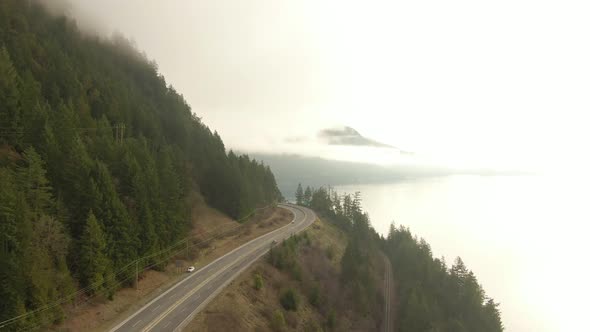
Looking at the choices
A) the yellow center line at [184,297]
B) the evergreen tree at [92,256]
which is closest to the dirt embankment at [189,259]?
the evergreen tree at [92,256]

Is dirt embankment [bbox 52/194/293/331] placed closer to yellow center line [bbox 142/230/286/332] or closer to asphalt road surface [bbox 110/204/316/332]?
asphalt road surface [bbox 110/204/316/332]

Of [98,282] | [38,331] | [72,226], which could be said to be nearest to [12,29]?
[72,226]

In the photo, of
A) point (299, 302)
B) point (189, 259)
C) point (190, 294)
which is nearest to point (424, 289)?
point (299, 302)

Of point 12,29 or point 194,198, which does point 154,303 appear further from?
point 12,29

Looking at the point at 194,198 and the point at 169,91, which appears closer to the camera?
the point at 194,198

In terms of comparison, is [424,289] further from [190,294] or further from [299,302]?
[190,294]

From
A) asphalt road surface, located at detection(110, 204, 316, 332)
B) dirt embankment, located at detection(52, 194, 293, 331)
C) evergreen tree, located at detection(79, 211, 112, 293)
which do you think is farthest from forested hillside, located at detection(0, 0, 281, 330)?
asphalt road surface, located at detection(110, 204, 316, 332)
